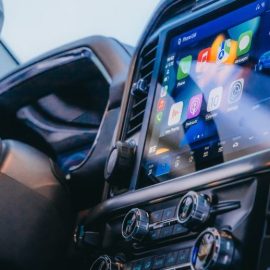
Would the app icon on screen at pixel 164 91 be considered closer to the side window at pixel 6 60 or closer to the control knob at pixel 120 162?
the control knob at pixel 120 162

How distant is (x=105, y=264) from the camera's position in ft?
3.37

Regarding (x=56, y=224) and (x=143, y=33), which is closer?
(x=56, y=224)

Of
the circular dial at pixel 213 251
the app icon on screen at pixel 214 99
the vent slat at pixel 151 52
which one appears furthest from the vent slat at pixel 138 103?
the circular dial at pixel 213 251

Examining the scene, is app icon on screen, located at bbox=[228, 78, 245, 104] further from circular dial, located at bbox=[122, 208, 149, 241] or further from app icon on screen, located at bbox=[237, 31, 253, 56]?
circular dial, located at bbox=[122, 208, 149, 241]

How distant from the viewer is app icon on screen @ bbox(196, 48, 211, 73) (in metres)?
1.12

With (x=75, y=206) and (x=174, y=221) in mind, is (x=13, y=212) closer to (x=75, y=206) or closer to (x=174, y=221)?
(x=75, y=206)

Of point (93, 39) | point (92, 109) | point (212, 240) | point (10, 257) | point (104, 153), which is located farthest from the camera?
point (92, 109)

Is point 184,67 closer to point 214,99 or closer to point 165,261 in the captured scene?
point 214,99

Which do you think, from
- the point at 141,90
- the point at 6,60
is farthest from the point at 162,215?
the point at 6,60

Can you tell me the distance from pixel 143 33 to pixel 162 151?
37cm

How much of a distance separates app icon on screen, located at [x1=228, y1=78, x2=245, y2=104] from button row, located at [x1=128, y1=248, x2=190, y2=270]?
0.85 ft

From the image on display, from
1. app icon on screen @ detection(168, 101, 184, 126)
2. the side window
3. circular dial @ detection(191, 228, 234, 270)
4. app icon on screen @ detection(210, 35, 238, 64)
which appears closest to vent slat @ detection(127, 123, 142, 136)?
app icon on screen @ detection(168, 101, 184, 126)

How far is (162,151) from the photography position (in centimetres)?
113

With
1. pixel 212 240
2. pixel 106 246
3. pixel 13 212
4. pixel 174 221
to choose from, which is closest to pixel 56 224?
pixel 13 212
